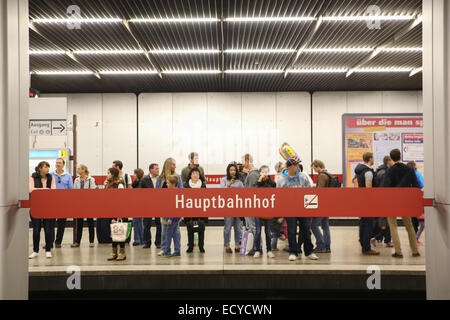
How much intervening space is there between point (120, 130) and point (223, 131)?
3069 mm

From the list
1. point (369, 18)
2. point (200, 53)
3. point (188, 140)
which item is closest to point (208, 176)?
point (188, 140)

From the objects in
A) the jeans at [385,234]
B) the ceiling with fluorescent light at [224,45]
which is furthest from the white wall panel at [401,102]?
the jeans at [385,234]

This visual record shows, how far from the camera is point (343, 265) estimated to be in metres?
5.01

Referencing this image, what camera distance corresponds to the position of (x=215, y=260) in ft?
18.3

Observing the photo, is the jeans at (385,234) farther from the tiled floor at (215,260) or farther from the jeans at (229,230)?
the jeans at (229,230)

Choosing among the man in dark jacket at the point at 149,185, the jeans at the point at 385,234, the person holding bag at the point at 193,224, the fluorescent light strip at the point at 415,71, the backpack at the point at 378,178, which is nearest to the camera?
the person holding bag at the point at 193,224

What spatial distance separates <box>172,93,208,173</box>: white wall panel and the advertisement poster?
4039 mm

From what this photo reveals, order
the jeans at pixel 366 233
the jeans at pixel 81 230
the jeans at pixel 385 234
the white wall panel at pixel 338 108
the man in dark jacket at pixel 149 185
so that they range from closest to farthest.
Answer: the jeans at pixel 366 233, the man in dark jacket at pixel 149 185, the jeans at pixel 385 234, the jeans at pixel 81 230, the white wall panel at pixel 338 108

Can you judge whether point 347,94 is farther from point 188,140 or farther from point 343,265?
point 343,265

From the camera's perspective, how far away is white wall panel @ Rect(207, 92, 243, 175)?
11422mm

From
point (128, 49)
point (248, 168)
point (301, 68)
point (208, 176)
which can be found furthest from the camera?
point (208, 176)

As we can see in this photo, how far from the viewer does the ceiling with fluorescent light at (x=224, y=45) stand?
5.78 meters

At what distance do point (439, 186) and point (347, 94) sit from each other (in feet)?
30.9

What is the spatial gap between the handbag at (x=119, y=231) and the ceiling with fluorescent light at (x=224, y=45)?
3176 millimetres
